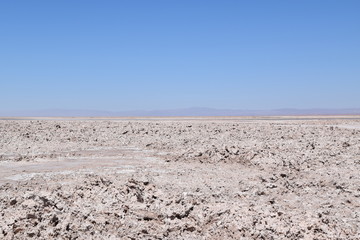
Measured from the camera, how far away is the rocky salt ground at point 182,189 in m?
6.16

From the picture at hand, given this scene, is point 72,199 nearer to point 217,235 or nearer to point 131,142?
point 217,235

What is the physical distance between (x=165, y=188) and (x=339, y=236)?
3.62 meters

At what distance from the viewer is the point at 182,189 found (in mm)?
Answer: 8359

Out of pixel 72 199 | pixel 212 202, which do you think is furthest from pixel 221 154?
pixel 72 199

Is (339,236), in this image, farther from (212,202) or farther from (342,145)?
(342,145)

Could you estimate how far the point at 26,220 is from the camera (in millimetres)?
6027

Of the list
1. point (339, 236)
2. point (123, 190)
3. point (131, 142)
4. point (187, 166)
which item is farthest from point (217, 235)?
point (131, 142)

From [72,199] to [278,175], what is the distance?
5.34 meters

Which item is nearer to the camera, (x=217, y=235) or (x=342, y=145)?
(x=217, y=235)

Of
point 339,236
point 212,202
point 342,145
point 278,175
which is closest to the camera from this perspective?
point 339,236

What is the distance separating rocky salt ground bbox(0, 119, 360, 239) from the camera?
6.16m

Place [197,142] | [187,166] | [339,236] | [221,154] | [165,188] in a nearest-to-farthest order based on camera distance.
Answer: [339,236]
[165,188]
[187,166]
[221,154]
[197,142]

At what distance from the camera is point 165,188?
27.5 feet

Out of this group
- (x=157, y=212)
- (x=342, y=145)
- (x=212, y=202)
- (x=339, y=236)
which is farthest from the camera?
(x=342, y=145)
